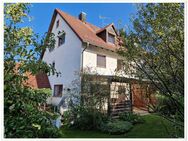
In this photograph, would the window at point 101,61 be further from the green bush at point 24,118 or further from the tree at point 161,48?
the green bush at point 24,118

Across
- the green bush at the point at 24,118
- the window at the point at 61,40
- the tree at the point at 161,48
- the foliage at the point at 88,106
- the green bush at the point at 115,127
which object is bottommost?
the green bush at the point at 115,127

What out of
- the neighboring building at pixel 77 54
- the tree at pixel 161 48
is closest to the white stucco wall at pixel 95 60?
the neighboring building at pixel 77 54

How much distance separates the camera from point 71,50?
12875mm

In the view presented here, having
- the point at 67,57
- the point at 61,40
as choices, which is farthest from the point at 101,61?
the point at 61,40

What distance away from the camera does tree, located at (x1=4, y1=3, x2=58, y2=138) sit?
2593 mm

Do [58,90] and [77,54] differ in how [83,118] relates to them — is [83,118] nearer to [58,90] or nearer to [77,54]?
[77,54]

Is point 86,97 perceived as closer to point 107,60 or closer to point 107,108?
point 107,108

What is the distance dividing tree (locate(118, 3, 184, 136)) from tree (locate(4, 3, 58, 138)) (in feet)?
6.54

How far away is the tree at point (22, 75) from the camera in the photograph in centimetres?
259

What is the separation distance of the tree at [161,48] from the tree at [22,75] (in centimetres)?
199

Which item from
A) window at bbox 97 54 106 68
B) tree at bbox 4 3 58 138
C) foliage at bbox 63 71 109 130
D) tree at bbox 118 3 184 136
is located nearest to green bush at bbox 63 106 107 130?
foliage at bbox 63 71 109 130

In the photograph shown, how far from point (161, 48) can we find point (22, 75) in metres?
2.88

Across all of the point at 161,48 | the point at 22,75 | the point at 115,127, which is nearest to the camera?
the point at 22,75

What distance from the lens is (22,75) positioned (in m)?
3.24
